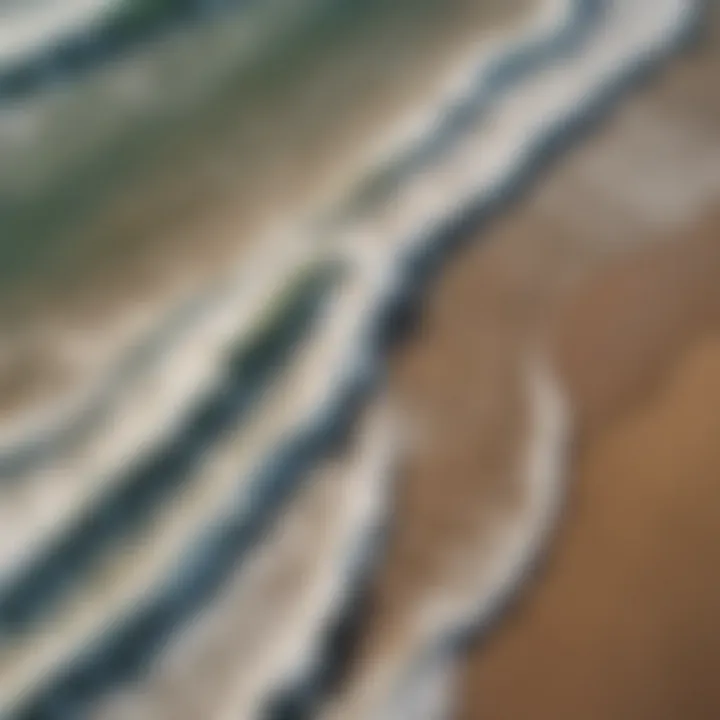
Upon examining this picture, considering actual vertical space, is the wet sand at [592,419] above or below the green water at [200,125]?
below

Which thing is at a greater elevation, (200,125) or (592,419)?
(200,125)

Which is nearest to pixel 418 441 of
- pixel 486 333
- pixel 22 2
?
pixel 486 333

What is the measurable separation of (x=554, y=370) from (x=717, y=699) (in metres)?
0.13

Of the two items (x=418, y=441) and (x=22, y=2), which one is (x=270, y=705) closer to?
(x=418, y=441)

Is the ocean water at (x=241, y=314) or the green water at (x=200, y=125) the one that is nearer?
the ocean water at (x=241, y=314)

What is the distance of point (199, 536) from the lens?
37cm

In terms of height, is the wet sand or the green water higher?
the green water

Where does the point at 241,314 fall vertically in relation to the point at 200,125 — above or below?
below

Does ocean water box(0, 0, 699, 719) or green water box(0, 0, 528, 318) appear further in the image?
green water box(0, 0, 528, 318)

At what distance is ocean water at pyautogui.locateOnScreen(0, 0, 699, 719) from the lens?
35cm

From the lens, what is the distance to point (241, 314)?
0.43 m

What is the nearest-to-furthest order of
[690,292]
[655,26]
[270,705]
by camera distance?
[270,705] < [690,292] < [655,26]

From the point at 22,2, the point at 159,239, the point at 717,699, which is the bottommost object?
the point at 717,699

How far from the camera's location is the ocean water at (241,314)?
352 millimetres
